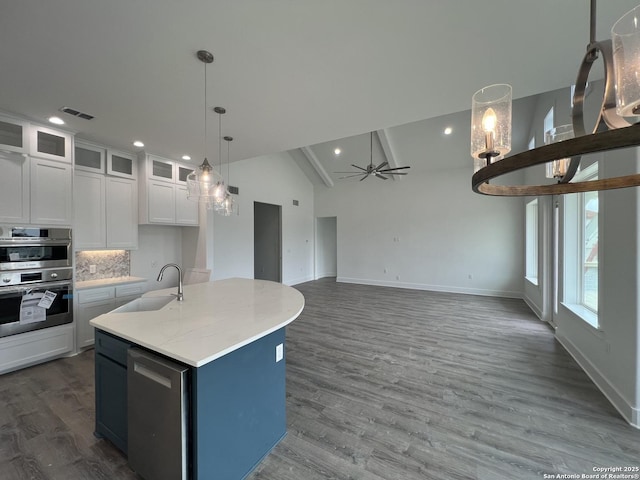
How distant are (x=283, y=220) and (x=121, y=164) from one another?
165 inches

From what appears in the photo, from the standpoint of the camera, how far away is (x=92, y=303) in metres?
3.48

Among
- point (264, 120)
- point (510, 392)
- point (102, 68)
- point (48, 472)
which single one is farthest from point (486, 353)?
point (102, 68)

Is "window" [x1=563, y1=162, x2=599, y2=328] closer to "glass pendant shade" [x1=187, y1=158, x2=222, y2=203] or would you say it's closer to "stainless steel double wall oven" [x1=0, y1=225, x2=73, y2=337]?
"glass pendant shade" [x1=187, y1=158, x2=222, y2=203]

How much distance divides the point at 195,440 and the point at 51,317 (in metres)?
3.08

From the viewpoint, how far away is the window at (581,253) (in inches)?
126

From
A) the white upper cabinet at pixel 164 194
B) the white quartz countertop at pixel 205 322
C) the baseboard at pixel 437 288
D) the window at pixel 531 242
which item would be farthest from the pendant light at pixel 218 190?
the window at pixel 531 242

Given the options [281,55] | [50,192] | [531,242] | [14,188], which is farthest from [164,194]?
[531,242]

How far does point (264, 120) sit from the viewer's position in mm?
3043

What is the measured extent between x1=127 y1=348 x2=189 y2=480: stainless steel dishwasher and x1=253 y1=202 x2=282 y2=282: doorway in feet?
19.8

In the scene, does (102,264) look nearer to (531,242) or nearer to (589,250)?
(589,250)

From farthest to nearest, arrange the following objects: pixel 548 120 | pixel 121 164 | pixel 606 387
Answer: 1. pixel 548 120
2. pixel 121 164
3. pixel 606 387

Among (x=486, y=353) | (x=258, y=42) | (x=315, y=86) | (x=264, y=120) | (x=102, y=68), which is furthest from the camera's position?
(x=486, y=353)

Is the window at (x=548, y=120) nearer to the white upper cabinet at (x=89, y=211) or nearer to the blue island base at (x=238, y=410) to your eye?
the blue island base at (x=238, y=410)

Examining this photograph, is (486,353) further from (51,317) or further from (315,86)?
(51,317)
